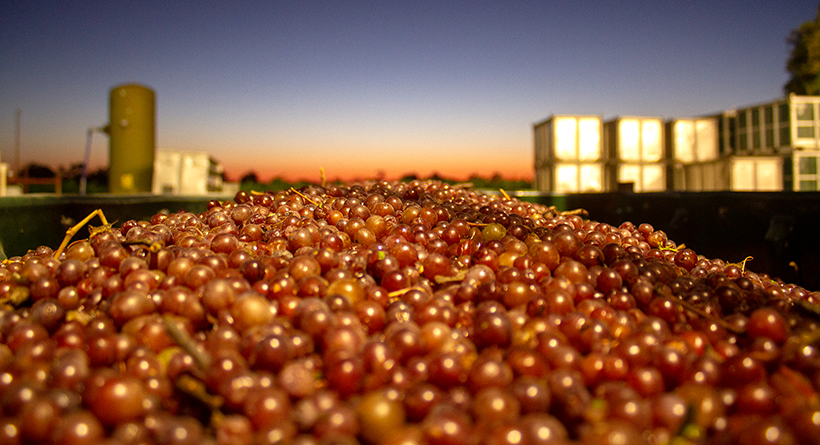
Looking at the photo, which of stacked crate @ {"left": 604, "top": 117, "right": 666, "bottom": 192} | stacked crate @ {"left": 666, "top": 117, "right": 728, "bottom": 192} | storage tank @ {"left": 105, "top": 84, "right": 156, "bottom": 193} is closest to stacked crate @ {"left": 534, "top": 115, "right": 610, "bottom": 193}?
stacked crate @ {"left": 604, "top": 117, "right": 666, "bottom": 192}

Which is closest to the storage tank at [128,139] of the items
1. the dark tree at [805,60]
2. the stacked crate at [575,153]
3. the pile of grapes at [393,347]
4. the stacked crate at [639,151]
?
the pile of grapes at [393,347]

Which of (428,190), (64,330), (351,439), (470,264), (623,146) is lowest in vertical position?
(351,439)

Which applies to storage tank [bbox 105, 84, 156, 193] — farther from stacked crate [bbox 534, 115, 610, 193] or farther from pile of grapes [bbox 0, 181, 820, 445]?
stacked crate [bbox 534, 115, 610, 193]

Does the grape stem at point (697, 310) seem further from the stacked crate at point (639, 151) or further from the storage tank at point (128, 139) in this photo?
the stacked crate at point (639, 151)

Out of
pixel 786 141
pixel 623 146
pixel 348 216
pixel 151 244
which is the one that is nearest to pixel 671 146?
pixel 623 146

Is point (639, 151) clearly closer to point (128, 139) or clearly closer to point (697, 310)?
point (697, 310)

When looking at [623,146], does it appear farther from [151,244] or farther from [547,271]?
[151,244]
